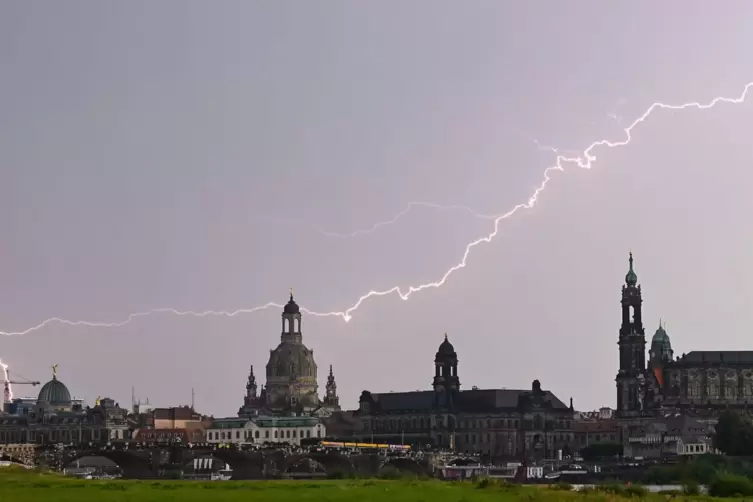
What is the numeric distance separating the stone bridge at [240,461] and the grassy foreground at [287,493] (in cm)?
9103

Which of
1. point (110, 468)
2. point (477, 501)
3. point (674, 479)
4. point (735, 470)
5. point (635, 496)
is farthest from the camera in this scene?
point (110, 468)

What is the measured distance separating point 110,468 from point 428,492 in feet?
391

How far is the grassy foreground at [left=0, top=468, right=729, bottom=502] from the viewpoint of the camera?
6262 centimetres

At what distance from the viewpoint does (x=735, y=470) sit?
152250mm

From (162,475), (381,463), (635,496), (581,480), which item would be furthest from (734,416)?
(635,496)

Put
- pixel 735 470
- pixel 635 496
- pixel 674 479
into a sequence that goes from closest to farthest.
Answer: pixel 635 496 → pixel 674 479 → pixel 735 470

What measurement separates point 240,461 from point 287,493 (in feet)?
348

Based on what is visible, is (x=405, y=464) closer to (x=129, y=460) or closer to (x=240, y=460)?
(x=240, y=460)

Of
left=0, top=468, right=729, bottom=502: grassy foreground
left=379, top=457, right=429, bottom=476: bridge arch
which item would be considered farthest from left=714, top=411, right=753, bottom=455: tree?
left=0, top=468, right=729, bottom=502: grassy foreground

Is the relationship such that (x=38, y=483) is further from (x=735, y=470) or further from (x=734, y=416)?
(x=734, y=416)

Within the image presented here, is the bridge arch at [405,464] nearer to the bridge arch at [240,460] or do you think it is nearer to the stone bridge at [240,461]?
the stone bridge at [240,461]

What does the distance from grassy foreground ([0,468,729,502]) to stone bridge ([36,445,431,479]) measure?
91.0 meters

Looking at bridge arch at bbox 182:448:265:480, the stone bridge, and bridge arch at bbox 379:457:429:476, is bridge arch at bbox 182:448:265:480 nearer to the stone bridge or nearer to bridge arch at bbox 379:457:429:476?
the stone bridge

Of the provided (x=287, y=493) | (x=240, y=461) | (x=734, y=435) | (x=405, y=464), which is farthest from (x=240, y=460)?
(x=287, y=493)
